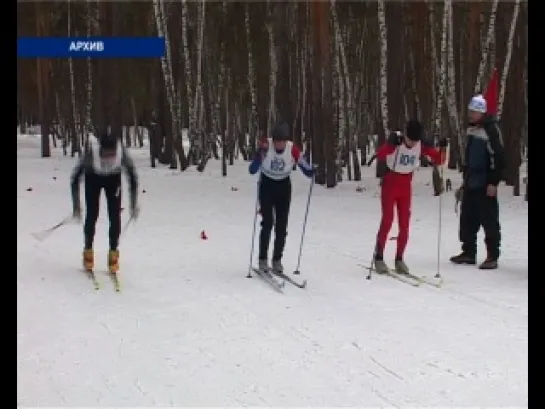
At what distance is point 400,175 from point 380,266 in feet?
3.69

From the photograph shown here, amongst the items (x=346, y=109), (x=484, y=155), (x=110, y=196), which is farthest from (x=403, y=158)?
(x=346, y=109)

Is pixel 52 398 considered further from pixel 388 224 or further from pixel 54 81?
pixel 54 81

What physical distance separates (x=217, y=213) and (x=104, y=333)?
810 cm

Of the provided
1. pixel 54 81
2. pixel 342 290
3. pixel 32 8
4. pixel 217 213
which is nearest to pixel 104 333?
pixel 342 290

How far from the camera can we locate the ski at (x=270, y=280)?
27.3 feet

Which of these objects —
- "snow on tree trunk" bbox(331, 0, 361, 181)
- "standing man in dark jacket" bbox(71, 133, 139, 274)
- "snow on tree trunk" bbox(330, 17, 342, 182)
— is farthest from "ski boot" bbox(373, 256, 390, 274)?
"snow on tree trunk" bbox(331, 0, 361, 181)

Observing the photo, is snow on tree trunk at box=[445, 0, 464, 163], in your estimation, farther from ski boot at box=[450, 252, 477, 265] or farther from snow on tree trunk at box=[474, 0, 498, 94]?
ski boot at box=[450, 252, 477, 265]

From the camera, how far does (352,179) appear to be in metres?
21.8

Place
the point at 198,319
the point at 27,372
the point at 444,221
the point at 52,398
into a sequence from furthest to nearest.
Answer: the point at 444,221 < the point at 198,319 < the point at 27,372 < the point at 52,398

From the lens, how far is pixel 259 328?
671 centimetres

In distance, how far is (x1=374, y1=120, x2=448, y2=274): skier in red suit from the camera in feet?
29.3

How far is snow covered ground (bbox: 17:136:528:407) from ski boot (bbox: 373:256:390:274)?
0.91 feet

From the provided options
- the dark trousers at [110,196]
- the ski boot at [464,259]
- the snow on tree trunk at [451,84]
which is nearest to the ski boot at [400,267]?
the ski boot at [464,259]

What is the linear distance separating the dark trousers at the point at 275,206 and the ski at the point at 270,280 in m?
0.26
